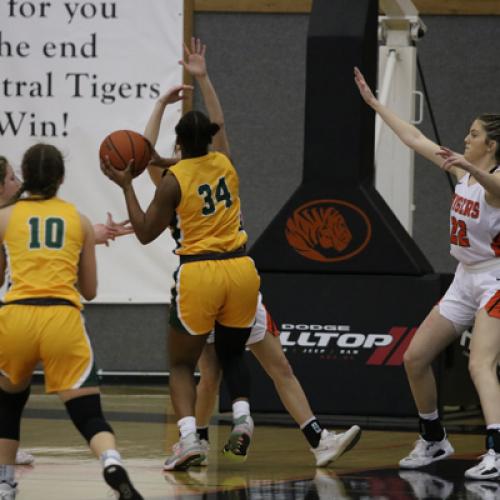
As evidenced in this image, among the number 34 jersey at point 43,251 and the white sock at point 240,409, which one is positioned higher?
the number 34 jersey at point 43,251

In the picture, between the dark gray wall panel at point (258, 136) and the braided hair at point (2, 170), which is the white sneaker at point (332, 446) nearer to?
the braided hair at point (2, 170)

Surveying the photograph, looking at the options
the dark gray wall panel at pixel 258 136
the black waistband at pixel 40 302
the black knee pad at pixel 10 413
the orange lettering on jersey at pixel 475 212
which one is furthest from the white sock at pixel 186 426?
the dark gray wall panel at pixel 258 136

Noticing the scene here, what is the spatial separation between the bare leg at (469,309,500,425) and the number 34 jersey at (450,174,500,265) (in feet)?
1.09

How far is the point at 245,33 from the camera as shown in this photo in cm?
1285

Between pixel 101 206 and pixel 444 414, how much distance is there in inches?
155

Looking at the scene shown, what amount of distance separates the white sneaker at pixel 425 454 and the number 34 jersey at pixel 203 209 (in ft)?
4.72

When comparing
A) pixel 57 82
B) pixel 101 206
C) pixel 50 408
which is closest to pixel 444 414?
pixel 50 408

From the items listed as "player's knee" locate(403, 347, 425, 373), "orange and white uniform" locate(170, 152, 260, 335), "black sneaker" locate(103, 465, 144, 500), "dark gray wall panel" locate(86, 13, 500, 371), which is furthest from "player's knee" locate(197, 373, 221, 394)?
"dark gray wall panel" locate(86, 13, 500, 371)

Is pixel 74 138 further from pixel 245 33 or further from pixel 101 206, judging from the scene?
pixel 245 33

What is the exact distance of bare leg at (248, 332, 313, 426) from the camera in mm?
7477

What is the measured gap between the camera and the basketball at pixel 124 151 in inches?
272

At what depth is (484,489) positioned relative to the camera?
6480 millimetres

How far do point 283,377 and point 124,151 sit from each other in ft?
5.00

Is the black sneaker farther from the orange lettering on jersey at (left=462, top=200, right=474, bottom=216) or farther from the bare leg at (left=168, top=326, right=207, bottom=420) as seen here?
the orange lettering on jersey at (left=462, top=200, right=474, bottom=216)
